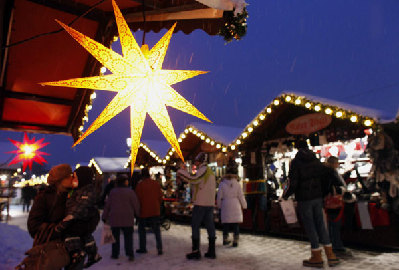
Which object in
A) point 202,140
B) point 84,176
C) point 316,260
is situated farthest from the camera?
point 202,140

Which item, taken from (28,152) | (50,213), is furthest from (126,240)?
(28,152)

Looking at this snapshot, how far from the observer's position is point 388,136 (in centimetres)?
720

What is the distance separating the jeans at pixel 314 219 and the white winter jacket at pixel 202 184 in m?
1.86

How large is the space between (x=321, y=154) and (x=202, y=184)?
5.66 metres

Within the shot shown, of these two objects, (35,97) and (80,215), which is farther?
(35,97)

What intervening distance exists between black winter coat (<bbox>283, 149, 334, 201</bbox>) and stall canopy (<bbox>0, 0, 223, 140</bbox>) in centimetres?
327

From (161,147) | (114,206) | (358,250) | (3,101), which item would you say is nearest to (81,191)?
(114,206)

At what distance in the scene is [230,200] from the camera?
7602 millimetres

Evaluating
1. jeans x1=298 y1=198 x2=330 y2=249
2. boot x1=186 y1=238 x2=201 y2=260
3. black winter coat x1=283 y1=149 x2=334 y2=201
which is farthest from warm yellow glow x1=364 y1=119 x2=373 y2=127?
boot x1=186 y1=238 x2=201 y2=260

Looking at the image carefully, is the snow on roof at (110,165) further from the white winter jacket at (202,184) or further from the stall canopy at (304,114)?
the white winter jacket at (202,184)

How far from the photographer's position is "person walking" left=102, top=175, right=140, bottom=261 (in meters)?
6.32

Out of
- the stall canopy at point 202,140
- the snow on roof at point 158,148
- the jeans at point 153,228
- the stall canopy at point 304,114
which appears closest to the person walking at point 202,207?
the jeans at point 153,228

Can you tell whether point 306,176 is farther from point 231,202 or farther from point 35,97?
point 35,97

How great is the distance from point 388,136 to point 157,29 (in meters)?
6.01
